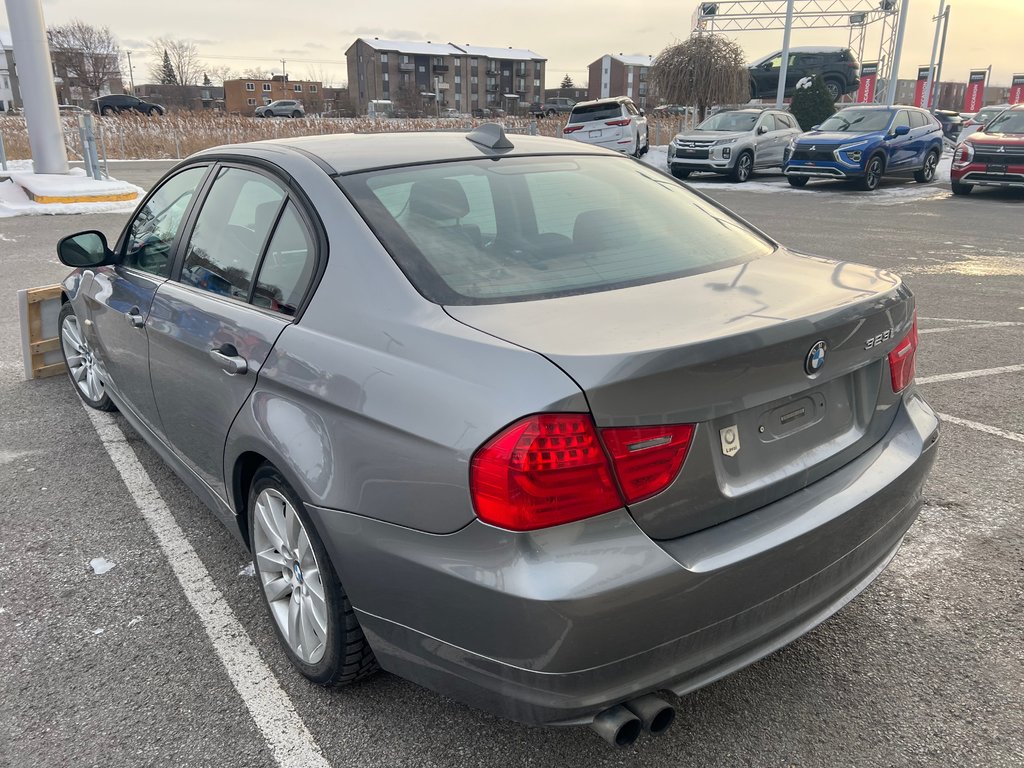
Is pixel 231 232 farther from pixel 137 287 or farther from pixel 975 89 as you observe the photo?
pixel 975 89

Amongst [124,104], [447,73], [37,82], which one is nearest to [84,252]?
[37,82]

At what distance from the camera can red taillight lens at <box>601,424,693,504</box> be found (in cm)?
175

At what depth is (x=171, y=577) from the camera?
312 cm

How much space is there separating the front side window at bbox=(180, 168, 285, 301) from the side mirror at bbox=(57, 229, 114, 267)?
900 millimetres

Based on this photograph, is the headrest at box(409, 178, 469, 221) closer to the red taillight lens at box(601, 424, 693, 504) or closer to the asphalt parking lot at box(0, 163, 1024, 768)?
the red taillight lens at box(601, 424, 693, 504)

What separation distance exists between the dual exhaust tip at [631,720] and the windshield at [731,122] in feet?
66.5

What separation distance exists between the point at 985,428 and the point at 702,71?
28449 mm

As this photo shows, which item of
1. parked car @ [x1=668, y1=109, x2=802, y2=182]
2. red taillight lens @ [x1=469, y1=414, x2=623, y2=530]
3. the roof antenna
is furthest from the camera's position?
parked car @ [x1=668, y1=109, x2=802, y2=182]

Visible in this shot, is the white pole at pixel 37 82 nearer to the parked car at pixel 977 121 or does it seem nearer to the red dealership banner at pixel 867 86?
the parked car at pixel 977 121

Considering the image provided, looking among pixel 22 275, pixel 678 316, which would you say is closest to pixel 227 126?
pixel 22 275

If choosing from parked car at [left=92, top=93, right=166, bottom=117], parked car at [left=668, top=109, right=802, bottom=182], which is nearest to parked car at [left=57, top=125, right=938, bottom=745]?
parked car at [left=668, top=109, right=802, bottom=182]

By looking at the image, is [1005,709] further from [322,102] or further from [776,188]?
[322,102]

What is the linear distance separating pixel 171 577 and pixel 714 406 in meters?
2.30

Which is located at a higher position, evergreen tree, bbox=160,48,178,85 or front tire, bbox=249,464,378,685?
evergreen tree, bbox=160,48,178,85
